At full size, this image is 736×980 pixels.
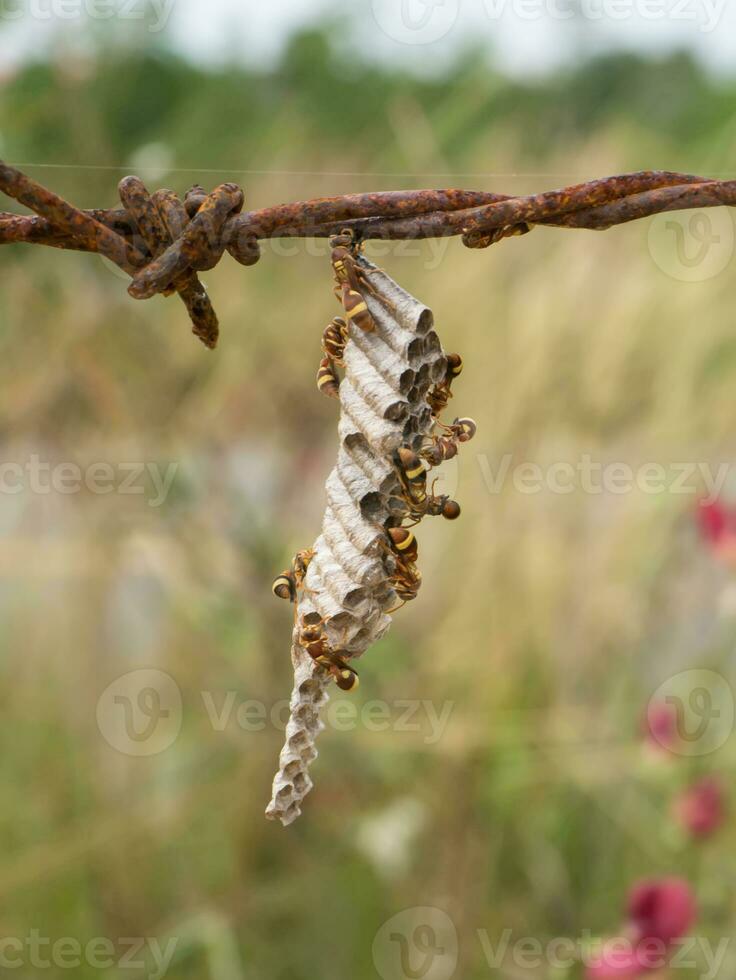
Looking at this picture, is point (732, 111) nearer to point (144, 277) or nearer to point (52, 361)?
point (52, 361)

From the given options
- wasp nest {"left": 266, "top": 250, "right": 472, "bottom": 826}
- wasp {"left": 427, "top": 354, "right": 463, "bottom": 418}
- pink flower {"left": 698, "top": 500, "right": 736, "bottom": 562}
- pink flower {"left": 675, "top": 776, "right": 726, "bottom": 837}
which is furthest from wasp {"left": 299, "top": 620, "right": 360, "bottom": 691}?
pink flower {"left": 675, "top": 776, "right": 726, "bottom": 837}

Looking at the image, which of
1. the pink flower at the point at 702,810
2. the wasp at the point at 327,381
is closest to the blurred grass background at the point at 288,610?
the pink flower at the point at 702,810

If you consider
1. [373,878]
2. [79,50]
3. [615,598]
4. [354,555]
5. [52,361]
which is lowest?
[373,878]

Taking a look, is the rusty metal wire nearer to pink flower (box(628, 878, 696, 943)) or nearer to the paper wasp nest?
the paper wasp nest

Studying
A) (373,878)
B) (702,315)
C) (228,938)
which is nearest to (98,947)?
Answer: (228,938)

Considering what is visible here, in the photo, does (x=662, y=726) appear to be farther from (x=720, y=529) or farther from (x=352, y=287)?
(x=352, y=287)

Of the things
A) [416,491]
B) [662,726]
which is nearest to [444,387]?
[416,491]
